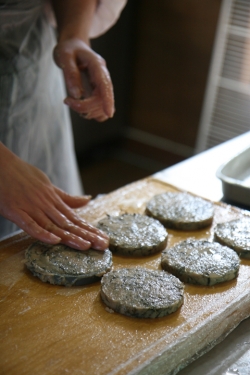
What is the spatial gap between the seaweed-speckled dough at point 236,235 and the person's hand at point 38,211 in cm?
31

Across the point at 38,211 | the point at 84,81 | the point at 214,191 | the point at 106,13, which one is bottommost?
the point at 214,191

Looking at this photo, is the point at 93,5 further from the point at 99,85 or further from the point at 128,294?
the point at 128,294

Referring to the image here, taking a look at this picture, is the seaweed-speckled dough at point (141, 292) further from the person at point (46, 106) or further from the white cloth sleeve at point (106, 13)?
the white cloth sleeve at point (106, 13)

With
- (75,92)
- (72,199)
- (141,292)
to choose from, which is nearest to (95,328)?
(141,292)

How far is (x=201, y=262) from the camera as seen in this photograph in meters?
1.14

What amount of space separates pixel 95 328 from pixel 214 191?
0.78m

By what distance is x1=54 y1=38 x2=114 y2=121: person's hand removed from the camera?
1.41m

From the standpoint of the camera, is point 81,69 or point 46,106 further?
point 46,106

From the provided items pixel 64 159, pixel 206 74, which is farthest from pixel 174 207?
pixel 206 74

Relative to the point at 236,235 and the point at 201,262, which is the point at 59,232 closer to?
the point at 201,262

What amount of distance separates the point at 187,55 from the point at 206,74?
0.68ft

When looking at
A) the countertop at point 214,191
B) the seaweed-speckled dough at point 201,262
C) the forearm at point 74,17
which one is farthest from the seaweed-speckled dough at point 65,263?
the forearm at point 74,17

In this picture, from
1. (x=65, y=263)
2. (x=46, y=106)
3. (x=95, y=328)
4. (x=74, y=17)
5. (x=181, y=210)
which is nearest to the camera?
(x=95, y=328)

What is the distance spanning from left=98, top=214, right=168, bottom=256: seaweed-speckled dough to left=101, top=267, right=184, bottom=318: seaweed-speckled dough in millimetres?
105
